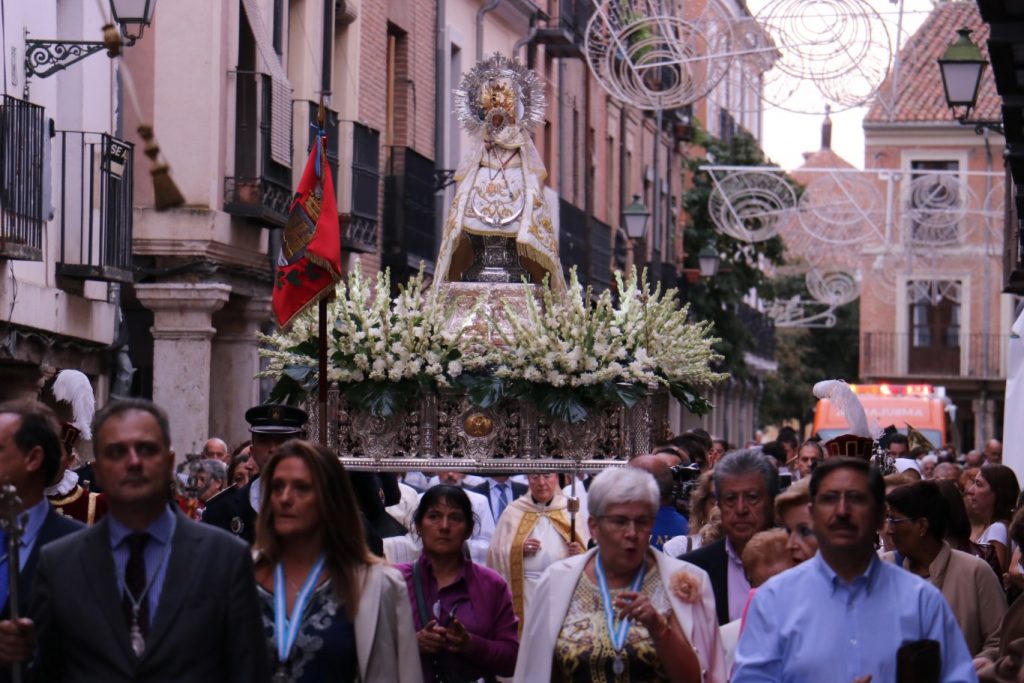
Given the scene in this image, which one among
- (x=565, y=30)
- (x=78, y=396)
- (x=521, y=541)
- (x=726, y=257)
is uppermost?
(x=565, y=30)

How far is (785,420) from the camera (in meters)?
62.8

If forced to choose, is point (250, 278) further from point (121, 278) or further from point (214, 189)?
point (121, 278)

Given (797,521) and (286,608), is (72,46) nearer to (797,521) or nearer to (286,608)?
(797,521)

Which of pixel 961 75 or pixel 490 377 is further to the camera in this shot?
pixel 961 75

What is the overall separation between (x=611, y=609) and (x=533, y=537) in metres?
5.27

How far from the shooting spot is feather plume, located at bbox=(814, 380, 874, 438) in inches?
434

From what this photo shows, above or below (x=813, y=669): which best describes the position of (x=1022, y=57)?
above

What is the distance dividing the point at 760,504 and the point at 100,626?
2.64 meters

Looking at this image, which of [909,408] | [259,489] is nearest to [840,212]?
[909,408]

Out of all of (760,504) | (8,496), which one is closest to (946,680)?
(760,504)

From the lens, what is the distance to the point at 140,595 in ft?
17.3

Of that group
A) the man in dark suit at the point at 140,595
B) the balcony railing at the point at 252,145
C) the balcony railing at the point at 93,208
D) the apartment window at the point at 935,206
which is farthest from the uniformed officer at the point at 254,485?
the apartment window at the point at 935,206

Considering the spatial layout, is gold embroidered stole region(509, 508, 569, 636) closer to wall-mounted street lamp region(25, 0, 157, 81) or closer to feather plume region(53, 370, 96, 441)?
feather plume region(53, 370, 96, 441)

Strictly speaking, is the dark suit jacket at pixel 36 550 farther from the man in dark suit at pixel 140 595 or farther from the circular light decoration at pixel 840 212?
the circular light decoration at pixel 840 212
